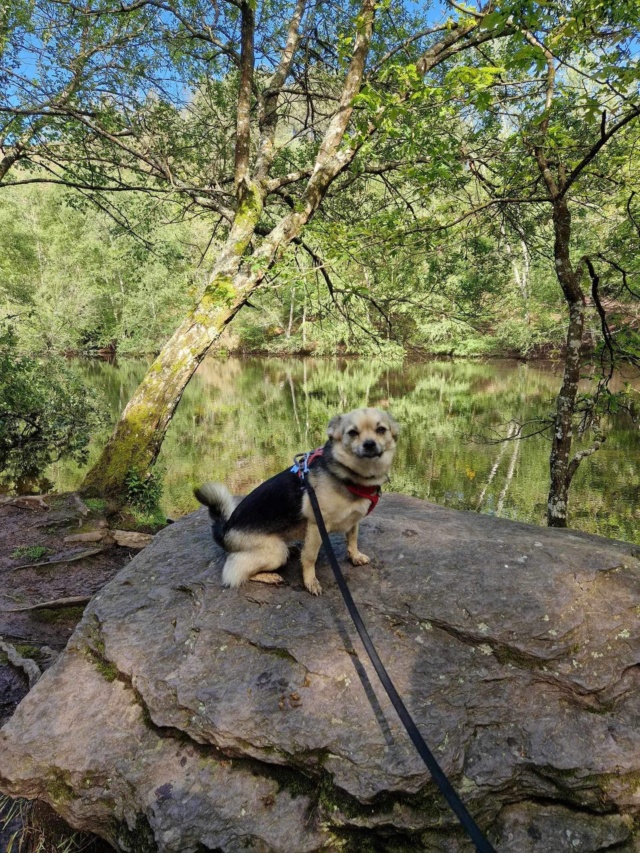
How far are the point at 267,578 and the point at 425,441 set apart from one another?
48.5 feet

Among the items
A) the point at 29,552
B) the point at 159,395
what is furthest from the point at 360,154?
the point at 29,552

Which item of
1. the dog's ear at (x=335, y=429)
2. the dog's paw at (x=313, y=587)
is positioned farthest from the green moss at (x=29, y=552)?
the dog's ear at (x=335, y=429)

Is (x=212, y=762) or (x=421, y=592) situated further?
(x=421, y=592)

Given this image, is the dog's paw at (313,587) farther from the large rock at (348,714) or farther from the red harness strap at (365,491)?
the red harness strap at (365,491)

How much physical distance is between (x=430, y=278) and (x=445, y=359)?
122ft

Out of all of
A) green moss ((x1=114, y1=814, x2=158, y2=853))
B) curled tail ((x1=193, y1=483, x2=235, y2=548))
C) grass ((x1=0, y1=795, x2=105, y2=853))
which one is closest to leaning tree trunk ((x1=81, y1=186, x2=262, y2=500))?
curled tail ((x1=193, y1=483, x2=235, y2=548))

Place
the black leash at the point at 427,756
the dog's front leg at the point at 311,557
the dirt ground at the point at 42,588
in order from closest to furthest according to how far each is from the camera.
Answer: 1. the black leash at the point at 427,756
2. the dirt ground at the point at 42,588
3. the dog's front leg at the point at 311,557

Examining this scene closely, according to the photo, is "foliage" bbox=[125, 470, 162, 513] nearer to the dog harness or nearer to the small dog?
the small dog

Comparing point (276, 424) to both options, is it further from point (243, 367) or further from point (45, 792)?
point (243, 367)

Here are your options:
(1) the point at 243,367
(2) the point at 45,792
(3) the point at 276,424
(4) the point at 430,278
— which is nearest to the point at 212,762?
(2) the point at 45,792

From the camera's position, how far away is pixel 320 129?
1212 cm

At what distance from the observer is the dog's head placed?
11.4 feet

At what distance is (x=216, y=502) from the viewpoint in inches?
159

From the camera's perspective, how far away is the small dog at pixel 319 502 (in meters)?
3.46
